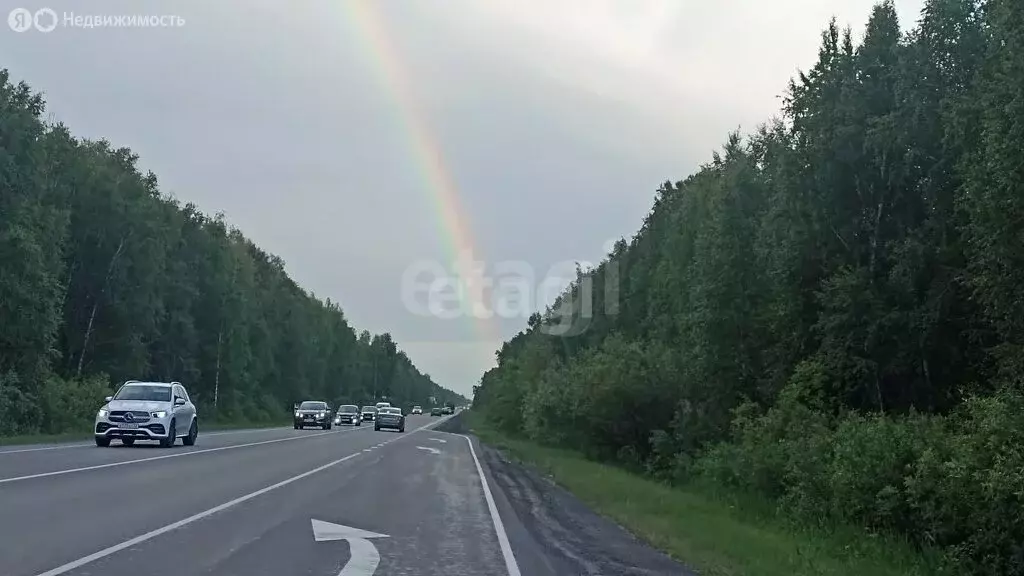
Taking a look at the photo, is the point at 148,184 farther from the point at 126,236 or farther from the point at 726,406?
the point at 726,406

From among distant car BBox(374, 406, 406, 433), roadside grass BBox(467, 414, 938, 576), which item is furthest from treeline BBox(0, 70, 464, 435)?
roadside grass BBox(467, 414, 938, 576)

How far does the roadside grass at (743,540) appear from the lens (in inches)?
502

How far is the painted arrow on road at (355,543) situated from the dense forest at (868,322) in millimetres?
8353

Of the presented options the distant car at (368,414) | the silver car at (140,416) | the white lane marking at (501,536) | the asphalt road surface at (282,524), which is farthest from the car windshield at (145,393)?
the distant car at (368,414)

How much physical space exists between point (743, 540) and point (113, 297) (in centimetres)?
6449

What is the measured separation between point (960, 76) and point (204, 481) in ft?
83.8

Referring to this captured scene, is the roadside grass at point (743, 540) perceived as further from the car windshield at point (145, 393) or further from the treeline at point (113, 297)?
the treeline at point (113, 297)

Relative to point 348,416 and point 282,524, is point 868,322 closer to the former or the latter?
point 282,524

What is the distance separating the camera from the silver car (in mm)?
30312

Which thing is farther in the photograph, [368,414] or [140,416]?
[368,414]

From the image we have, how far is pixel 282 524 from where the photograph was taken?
13.9 m

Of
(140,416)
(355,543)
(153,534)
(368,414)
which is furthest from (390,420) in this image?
(153,534)

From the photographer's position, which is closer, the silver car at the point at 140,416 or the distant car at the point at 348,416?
the silver car at the point at 140,416

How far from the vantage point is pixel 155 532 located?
40.5 feet
